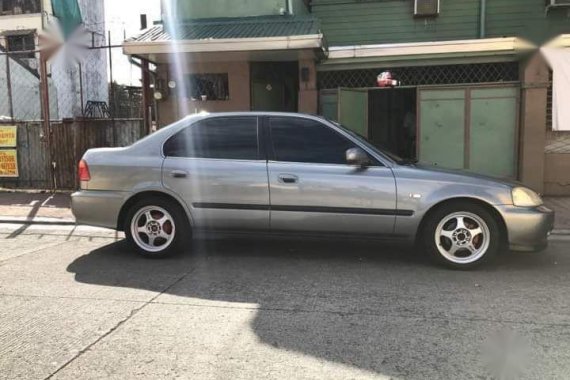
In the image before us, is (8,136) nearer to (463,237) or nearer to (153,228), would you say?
(153,228)

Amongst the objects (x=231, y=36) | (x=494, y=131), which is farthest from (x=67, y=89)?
(x=494, y=131)

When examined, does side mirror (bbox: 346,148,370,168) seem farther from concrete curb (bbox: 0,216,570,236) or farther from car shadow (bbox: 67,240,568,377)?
concrete curb (bbox: 0,216,570,236)

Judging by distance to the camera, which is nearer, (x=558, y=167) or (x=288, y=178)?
(x=288, y=178)

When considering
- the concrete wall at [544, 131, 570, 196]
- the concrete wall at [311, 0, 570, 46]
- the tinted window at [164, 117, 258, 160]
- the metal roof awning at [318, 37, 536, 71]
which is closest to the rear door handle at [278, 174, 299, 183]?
the tinted window at [164, 117, 258, 160]

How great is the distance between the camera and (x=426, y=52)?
425 inches

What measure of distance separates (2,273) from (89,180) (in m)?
1.33

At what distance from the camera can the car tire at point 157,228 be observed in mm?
6355

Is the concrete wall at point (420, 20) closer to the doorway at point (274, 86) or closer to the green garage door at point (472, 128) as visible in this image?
the doorway at point (274, 86)

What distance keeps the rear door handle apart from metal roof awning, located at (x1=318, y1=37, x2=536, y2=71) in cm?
561

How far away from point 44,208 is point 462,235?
24.2ft

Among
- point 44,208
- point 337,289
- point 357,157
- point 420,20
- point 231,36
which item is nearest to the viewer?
point 337,289

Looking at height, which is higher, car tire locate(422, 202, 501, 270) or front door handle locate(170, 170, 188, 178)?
front door handle locate(170, 170, 188, 178)

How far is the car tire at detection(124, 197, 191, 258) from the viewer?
6355 mm

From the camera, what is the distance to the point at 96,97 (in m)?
31.1
